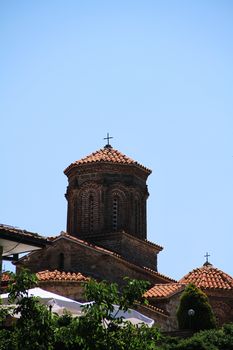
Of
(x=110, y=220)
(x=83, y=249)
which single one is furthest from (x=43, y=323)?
(x=110, y=220)

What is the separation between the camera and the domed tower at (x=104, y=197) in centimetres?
2783

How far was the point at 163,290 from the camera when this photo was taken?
1039 inches

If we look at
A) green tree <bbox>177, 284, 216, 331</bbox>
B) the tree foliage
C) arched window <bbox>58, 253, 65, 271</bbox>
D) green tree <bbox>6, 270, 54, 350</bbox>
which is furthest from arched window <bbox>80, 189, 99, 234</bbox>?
green tree <bbox>6, 270, 54, 350</bbox>

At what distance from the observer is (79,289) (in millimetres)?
23578

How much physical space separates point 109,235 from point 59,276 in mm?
3897

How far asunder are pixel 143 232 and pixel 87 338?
16.8m

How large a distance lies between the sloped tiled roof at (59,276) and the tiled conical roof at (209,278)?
602 centimetres

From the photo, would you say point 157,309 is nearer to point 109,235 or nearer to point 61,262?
point 109,235

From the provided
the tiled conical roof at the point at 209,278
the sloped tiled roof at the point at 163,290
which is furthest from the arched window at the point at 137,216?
the tiled conical roof at the point at 209,278

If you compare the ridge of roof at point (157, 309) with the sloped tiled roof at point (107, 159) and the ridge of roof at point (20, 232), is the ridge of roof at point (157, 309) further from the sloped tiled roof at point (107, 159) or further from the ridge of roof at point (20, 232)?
the ridge of roof at point (20, 232)

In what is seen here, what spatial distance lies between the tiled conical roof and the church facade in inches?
24.4

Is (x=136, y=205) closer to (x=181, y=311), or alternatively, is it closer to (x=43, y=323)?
(x=181, y=311)

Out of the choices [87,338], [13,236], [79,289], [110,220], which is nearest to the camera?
[87,338]

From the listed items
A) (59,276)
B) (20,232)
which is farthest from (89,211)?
(20,232)
